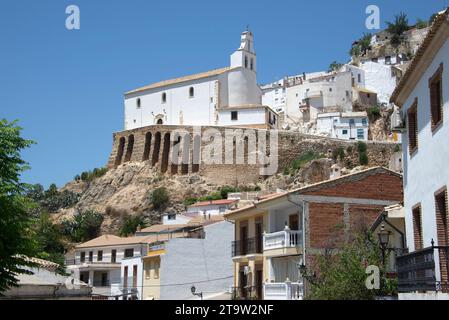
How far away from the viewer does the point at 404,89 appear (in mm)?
15320

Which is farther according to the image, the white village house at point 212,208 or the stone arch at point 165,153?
the stone arch at point 165,153

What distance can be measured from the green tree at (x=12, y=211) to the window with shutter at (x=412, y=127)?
31.1 ft

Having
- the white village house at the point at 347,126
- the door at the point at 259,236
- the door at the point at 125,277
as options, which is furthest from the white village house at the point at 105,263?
the white village house at the point at 347,126

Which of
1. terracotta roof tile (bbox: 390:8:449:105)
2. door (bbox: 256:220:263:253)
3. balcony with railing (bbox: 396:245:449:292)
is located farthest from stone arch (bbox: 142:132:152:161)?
balcony with railing (bbox: 396:245:449:292)

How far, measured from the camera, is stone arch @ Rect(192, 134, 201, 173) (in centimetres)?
7825

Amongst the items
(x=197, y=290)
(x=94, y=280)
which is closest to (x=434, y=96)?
(x=197, y=290)

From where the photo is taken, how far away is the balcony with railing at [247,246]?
93.4ft

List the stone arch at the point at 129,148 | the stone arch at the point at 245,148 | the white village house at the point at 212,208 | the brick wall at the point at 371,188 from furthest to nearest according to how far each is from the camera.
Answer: the stone arch at the point at 129,148
the stone arch at the point at 245,148
the white village house at the point at 212,208
the brick wall at the point at 371,188

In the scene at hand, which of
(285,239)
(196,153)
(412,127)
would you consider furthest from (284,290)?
(196,153)

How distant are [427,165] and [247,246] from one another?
54.7ft

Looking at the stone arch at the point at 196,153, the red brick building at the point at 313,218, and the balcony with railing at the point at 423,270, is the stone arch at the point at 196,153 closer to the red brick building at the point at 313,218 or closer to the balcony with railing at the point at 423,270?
the red brick building at the point at 313,218

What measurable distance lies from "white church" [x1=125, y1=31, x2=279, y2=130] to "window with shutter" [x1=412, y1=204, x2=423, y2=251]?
203 ft

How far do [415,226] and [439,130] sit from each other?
3391 mm
